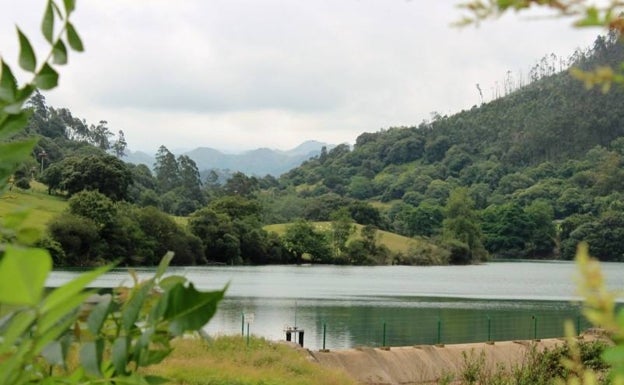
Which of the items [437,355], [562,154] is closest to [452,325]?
[437,355]

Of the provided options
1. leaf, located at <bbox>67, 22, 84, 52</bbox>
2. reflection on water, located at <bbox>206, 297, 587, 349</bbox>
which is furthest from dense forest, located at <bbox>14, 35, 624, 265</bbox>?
leaf, located at <bbox>67, 22, 84, 52</bbox>

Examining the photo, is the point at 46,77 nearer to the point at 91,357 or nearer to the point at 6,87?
the point at 6,87

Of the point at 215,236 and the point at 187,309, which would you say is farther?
the point at 215,236

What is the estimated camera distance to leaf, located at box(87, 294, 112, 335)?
0.94m

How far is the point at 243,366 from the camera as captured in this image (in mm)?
13875

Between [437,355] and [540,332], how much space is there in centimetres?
1145

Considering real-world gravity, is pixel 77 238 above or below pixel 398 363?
above

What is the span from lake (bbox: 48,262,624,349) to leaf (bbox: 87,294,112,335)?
14.8 meters

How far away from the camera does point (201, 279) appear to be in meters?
42.3

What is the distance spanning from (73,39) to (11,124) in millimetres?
135

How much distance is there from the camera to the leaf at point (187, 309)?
84 cm

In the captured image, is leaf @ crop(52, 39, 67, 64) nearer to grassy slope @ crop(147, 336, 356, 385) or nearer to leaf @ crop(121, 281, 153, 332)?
leaf @ crop(121, 281, 153, 332)

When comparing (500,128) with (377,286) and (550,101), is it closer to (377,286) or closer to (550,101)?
(550,101)

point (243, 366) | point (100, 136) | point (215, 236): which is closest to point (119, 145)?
point (100, 136)
